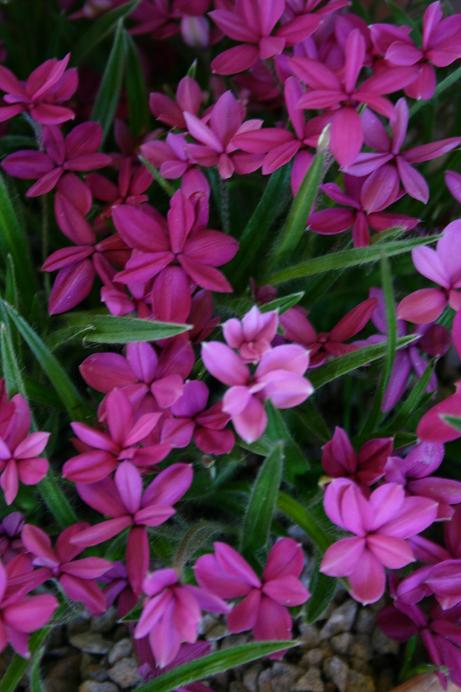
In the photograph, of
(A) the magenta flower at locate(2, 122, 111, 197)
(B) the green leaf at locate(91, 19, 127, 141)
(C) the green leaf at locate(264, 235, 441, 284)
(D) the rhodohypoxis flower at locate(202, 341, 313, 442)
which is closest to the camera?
(D) the rhodohypoxis flower at locate(202, 341, 313, 442)

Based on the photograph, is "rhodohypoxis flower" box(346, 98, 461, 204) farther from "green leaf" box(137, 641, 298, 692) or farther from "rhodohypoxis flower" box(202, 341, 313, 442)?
"green leaf" box(137, 641, 298, 692)

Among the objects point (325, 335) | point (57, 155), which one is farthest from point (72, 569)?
point (57, 155)

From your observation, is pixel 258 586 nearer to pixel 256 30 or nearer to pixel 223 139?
pixel 223 139

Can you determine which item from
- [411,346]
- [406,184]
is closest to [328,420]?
[411,346]

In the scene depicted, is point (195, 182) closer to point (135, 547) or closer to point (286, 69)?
point (286, 69)

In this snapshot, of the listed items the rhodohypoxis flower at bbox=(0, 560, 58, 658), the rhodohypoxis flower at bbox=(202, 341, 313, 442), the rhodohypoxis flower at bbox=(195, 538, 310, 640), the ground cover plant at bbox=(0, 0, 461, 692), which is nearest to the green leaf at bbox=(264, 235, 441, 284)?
the ground cover plant at bbox=(0, 0, 461, 692)

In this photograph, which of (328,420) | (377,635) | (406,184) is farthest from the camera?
(328,420)

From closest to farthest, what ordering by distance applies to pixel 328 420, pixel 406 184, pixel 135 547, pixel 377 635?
pixel 135 547 → pixel 406 184 → pixel 377 635 → pixel 328 420
